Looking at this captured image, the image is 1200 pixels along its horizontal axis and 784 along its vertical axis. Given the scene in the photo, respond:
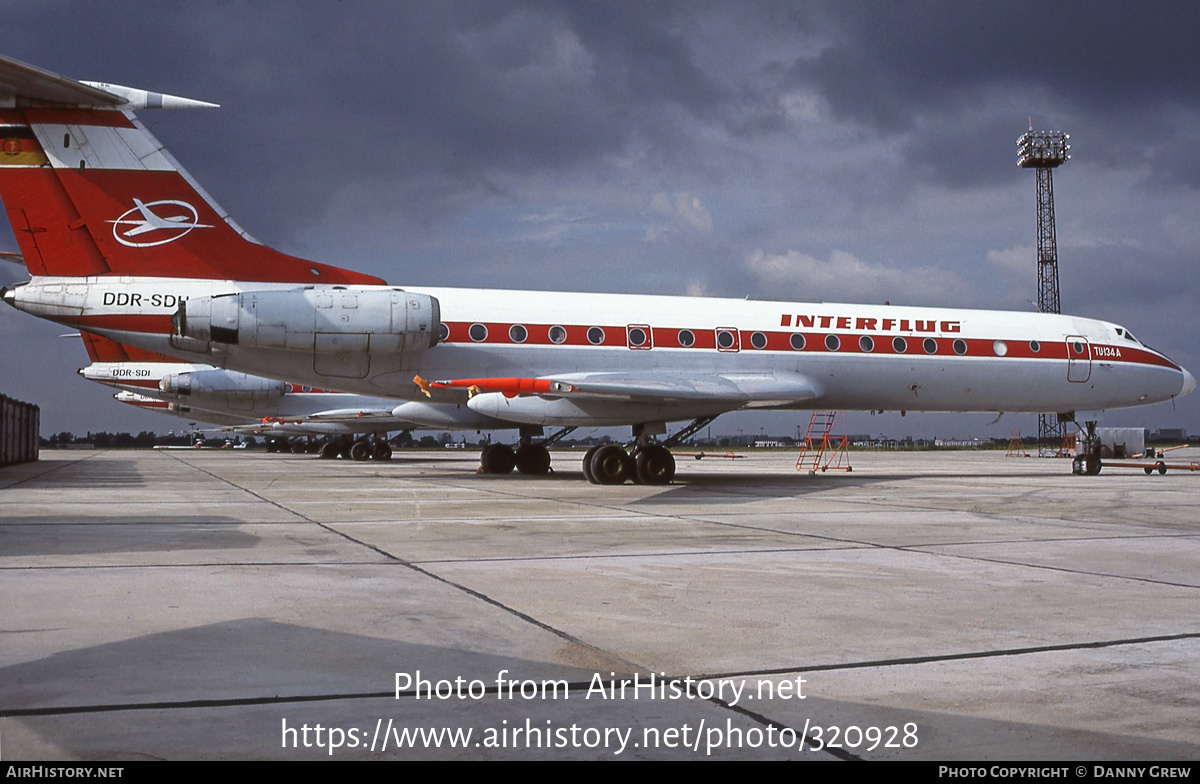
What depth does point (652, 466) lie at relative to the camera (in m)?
18.8

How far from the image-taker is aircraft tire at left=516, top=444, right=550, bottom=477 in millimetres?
24109

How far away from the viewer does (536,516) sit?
39.2 feet

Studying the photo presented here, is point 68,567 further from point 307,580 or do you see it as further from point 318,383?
point 318,383

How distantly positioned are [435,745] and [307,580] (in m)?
3.66

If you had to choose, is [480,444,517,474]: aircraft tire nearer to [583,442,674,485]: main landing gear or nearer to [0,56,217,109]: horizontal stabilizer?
[583,442,674,485]: main landing gear

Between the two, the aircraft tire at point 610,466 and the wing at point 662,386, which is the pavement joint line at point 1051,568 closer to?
the wing at point 662,386

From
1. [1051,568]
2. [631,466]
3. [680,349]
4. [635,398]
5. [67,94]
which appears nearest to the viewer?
[1051,568]

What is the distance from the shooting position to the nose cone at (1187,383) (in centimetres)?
2444

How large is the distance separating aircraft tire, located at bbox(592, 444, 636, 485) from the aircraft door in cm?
1108

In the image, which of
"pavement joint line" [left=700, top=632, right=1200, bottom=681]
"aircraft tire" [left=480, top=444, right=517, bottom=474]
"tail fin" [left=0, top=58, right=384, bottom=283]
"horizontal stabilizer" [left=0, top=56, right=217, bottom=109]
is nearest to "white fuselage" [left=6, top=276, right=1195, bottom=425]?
"tail fin" [left=0, top=58, right=384, bottom=283]

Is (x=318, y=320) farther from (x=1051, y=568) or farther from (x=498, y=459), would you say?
(x=1051, y=568)

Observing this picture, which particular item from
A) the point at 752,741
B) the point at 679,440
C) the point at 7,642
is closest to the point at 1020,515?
the point at 679,440

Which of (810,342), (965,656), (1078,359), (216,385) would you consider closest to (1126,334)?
(1078,359)

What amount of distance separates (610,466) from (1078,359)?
11856 millimetres
